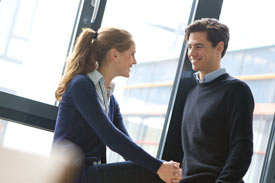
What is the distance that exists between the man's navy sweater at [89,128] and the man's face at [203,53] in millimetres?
618

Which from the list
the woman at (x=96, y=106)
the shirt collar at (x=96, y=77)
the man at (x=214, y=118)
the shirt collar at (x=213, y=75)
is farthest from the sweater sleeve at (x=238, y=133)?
the shirt collar at (x=96, y=77)

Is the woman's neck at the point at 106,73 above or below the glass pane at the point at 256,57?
below

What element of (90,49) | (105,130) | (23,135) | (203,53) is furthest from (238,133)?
(23,135)

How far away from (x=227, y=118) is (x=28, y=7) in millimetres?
1215

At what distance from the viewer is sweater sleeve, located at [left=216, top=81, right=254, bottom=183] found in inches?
76.2

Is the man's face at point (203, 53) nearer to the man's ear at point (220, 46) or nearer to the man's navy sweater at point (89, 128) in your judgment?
the man's ear at point (220, 46)

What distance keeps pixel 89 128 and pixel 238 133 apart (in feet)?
2.24

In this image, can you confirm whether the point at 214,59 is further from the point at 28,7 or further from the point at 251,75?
the point at 28,7

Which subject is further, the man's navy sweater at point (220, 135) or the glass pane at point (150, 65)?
the glass pane at point (150, 65)

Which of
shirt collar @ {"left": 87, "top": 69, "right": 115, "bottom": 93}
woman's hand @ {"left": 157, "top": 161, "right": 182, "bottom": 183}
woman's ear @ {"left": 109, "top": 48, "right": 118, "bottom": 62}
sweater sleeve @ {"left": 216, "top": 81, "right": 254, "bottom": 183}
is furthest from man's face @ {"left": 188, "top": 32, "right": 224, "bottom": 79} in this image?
woman's hand @ {"left": 157, "top": 161, "right": 182, "bottom": 183}

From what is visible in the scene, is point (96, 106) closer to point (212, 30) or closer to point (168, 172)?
point (168, 172)

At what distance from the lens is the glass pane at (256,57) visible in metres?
2.75

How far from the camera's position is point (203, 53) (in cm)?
230

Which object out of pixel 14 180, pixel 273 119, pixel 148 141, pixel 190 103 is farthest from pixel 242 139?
pixel 14 180
